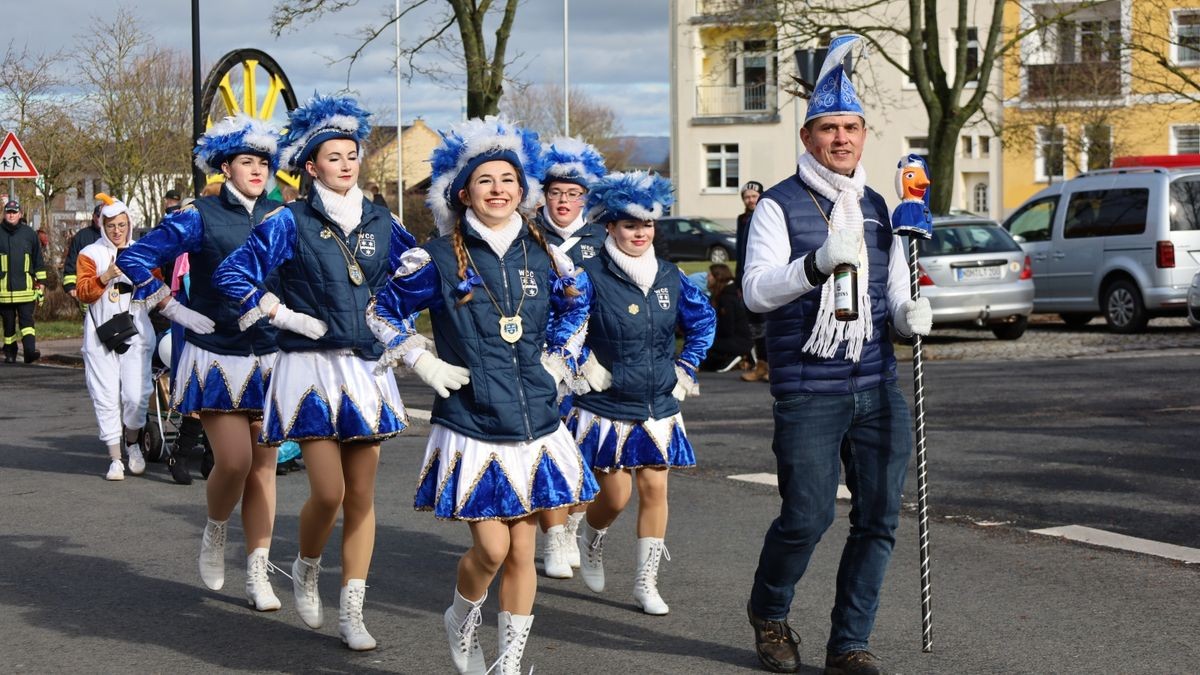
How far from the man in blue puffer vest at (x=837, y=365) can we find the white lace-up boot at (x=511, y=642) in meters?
1.02

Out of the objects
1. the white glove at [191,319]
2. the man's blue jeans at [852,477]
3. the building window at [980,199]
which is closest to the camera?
the man's blue jeans at [852,477]

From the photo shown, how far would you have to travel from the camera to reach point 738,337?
18.0 metres

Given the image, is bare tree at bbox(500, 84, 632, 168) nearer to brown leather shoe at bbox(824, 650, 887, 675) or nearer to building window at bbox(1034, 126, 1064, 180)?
building window at bbox(1034, 126, 1064, 180)

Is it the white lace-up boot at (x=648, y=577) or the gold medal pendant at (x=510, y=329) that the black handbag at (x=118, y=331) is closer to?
the white lace-up boot at (x=648, y=577)

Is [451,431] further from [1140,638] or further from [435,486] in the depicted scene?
[1140,638]

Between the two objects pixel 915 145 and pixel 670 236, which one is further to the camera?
pixel 915 145

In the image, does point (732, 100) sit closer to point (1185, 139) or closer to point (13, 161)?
point (1185, 139)

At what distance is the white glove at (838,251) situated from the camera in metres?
5.30

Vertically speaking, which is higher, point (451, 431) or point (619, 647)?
point (451, 431)

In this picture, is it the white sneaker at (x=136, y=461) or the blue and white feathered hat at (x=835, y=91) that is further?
the white sneaker at (x=136, y=461)

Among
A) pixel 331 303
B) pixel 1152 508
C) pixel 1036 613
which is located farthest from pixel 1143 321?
pixel 331 303

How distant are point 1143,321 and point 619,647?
15383mm

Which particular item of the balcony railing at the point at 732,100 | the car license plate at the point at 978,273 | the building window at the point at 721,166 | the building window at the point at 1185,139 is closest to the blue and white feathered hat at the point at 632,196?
the car license plate at the point at 978,273

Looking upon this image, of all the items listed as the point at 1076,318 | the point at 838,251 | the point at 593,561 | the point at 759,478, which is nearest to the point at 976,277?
the point at 1076,318
